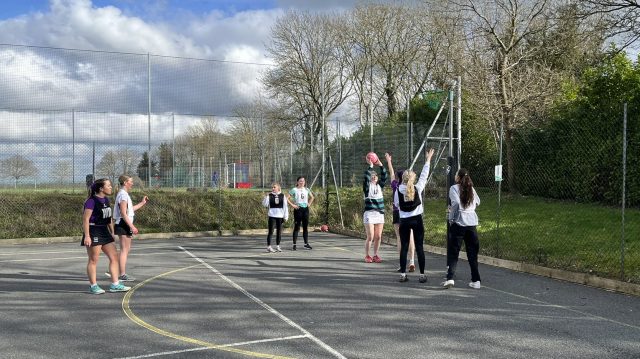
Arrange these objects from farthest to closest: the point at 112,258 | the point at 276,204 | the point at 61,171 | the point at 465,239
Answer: the point at 61,171, the point at 276,204, the point at 465,239, the point at 112,258

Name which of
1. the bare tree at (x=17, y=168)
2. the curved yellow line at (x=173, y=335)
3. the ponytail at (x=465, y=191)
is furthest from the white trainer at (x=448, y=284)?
the bare tree at (x=17, y=168)

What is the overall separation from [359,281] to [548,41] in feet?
49.8

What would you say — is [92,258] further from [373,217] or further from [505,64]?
[505,64]

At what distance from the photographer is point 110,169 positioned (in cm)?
1958

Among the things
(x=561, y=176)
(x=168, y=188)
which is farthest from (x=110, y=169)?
(x=561, y=176)

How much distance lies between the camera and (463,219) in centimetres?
822

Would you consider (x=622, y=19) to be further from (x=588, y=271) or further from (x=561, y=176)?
(x=588, y=271)

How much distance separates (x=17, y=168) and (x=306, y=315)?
15.4m

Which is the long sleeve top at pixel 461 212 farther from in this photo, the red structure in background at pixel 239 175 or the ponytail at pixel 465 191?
the red structure in background at pixel 239 175

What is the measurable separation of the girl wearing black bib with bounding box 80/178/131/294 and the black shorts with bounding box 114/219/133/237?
0.87 meters

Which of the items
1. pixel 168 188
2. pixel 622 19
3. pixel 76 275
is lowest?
pixel 76 275

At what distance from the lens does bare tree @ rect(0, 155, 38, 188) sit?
1811 cm

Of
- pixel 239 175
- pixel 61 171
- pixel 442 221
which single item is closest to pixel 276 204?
pixel 442 221

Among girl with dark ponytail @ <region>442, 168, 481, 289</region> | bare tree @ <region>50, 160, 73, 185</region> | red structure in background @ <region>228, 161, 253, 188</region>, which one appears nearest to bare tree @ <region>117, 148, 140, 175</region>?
bare tree @ <region>50, 160, 73, 185</region>
